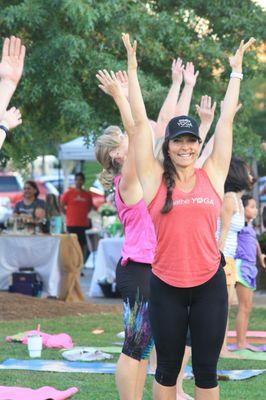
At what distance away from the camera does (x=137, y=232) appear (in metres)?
6.12

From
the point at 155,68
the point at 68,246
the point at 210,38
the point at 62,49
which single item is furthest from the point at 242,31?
the point at 68,246

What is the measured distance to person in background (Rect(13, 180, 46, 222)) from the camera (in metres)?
14.9

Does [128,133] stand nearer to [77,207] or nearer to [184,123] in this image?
[184,123]

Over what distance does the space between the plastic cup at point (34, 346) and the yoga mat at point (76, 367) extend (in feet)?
0.76

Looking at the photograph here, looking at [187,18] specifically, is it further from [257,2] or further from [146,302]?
[146,302]

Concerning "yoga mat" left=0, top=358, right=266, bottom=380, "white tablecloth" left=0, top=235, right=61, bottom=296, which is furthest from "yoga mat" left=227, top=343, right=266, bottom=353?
"white tablecloth" left=0, top=235, right=61, bottom=296

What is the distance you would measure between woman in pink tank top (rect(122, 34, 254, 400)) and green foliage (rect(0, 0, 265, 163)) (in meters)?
5.95

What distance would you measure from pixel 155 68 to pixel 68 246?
3005 millimetres

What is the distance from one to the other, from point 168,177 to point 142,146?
9.1 inches

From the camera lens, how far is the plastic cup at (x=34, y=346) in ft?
28.8

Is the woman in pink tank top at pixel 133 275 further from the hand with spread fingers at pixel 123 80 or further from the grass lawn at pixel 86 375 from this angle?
the grass lawn at pixel 86 375

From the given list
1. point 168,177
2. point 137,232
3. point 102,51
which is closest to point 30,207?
point 102,51

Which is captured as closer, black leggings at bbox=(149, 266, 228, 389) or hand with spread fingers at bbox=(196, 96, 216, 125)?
black leggings at bbox=(149, 266, 228, 389)

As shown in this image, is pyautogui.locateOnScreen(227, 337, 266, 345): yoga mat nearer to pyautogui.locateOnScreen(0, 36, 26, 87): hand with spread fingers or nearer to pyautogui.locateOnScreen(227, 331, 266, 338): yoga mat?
pyautogui.locateOnScreen(227, 331, 266, 338): yoga mat
